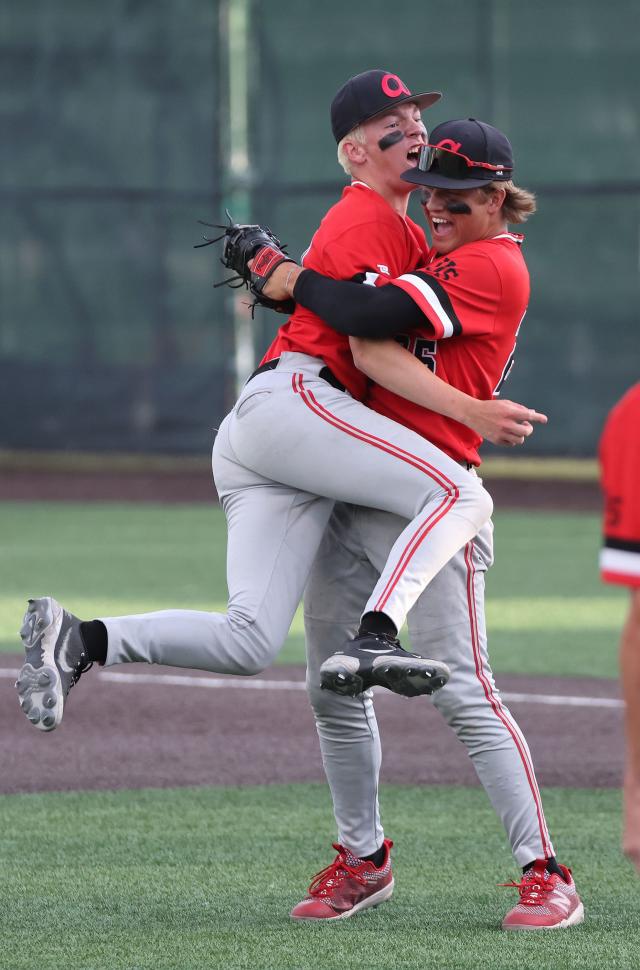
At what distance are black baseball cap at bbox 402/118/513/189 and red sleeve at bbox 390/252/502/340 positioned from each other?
0.67 ft

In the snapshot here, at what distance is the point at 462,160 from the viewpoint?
4.43 m

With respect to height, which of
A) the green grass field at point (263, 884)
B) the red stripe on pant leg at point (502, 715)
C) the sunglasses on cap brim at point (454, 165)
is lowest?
the green grass field at point (263, 884)

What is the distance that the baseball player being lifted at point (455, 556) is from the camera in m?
4.33

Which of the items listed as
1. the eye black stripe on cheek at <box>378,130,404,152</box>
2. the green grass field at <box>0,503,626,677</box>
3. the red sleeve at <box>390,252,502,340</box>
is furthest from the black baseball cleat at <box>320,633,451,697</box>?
the green grass field at <box>0,503,626,677</box>

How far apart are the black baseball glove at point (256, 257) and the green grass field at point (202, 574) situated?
460 cm

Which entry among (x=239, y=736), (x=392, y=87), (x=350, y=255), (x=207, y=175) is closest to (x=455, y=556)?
(x=350, y=255)

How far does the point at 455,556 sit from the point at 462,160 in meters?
1.06

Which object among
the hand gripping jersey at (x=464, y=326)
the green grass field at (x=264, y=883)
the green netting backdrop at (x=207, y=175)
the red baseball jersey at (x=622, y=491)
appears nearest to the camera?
the red baseball jersey at (x=622, y=491)

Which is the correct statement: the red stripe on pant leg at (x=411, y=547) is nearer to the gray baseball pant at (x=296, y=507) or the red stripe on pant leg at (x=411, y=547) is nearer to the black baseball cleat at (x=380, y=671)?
the gray baseball pant at (x=296, y=507)

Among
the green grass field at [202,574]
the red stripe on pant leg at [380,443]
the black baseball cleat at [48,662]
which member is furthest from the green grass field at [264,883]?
the green grass field at [202,574]

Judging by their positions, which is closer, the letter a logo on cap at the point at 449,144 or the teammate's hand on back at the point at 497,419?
the teammate's hand on back at the point at 497,419

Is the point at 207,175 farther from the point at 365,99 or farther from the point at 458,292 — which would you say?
the point at 458,292

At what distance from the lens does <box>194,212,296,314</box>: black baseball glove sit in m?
4.61

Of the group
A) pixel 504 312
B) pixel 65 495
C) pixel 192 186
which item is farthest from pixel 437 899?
pixel 192 186
